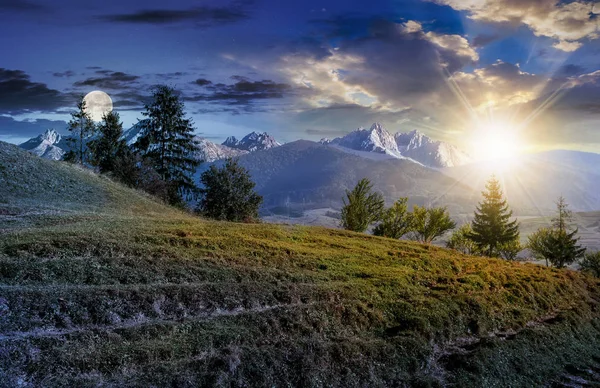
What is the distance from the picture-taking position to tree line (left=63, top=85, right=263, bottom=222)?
6831 cm

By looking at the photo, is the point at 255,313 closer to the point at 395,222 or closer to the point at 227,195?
the point at 227,195

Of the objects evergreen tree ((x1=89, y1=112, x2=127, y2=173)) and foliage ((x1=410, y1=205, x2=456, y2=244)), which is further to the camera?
evergreen tree ((x1=89, y1=112, x2=127, y2=173))

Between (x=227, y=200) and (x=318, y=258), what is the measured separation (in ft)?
126

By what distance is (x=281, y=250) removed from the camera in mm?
31609

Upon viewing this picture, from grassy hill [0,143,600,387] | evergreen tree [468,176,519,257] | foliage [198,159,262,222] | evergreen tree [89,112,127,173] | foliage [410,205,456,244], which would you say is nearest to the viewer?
grassy hill [0,143,600,387]

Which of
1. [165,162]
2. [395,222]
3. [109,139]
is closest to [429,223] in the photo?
[395,222]

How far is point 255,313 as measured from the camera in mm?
20828

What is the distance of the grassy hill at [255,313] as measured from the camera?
16.1m

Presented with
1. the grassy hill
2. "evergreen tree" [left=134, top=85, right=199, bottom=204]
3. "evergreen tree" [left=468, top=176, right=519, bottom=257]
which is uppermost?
"evergreen tree" [left=134, top=85, right=199, bottom=204]

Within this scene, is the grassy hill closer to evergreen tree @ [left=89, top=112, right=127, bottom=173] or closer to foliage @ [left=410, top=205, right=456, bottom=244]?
foliage @ [left=410, top=205, right=456, bottom=244]

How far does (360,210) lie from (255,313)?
56.4m

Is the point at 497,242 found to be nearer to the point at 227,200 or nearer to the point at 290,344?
the point at 227,200

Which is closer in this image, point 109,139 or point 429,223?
point 429,223

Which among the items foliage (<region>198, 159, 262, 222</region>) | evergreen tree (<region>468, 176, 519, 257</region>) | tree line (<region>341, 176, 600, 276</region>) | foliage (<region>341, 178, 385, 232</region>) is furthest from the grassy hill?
foliage (<region>341, 178, 385, 232</region>)
